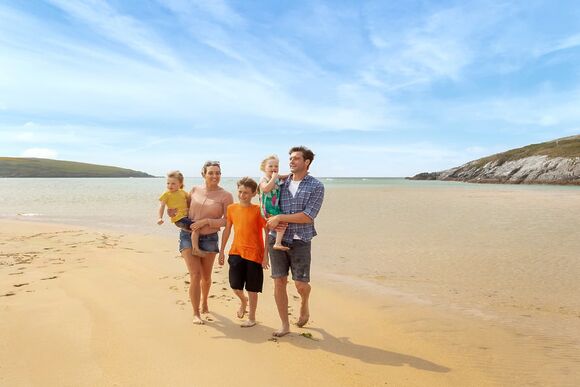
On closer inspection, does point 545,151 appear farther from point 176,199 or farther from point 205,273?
point 176,199

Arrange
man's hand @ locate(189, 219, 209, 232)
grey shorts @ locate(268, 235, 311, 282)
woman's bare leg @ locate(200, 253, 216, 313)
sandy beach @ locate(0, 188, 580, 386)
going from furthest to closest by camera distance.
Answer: woman's bare leg @ locate(200, 253, 216, 313) → man's hand @ locate(189, 219, 209, 232) → grey shorts @ locate(268, 235, 311, 282) → sandy beach @ locate(0, 188, 580, 386)

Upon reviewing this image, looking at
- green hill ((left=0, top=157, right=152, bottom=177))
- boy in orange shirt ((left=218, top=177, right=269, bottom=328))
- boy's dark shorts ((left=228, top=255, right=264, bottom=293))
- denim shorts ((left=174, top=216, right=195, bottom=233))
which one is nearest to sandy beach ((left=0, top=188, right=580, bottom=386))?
boy's dark shorts ((left=228, top=255, right=264, bottom=293))

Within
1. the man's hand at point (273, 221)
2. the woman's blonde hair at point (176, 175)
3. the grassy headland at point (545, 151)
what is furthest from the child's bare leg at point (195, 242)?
the grassy headland at point (545, 151)

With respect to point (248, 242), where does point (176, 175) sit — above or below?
above

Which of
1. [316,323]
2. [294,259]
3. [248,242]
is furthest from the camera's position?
[316,323]

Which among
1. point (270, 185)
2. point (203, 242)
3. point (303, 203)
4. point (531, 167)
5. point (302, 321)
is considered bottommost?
point (302, 321)

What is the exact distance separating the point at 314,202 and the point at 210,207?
1.56 metres

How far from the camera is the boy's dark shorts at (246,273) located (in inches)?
197

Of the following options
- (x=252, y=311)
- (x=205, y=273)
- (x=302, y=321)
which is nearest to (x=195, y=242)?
(x=205, y=273)

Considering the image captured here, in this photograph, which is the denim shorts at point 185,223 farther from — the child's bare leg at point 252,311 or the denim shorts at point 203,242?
the child's bare leg at point 252,311

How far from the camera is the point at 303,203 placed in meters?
4.68

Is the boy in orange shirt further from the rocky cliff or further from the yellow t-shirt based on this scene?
the rocky cliff

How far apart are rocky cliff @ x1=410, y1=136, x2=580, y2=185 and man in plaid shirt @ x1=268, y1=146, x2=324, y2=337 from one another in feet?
277

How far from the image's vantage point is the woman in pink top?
5211 mm
